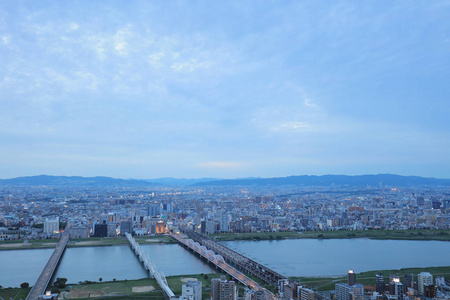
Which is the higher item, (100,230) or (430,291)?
(430,291)

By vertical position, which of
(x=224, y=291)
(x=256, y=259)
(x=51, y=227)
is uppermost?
(x=224, y=291)

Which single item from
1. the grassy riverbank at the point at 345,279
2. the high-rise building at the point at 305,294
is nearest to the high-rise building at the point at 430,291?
the grassy riverbank at the point at 345,279

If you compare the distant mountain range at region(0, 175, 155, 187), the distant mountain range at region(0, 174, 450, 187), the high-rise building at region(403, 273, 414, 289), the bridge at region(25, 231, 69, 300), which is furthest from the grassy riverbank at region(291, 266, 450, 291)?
the distant mountain range at region(0, 175, 155, 187)

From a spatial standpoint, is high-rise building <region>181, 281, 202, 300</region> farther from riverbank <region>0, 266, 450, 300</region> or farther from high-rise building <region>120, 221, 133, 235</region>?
high-rise building <region>120, 221, 133, 235</region>

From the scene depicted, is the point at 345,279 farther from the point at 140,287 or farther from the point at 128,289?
the point at 128,289

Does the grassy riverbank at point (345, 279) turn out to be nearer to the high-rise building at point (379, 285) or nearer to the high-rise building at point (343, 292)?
the high-rise building at point (379, 285)

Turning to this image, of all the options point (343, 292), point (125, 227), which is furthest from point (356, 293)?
point (125, 227)

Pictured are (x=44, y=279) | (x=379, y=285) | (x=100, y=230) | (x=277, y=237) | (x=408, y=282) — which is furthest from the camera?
(x=100, y=230)
